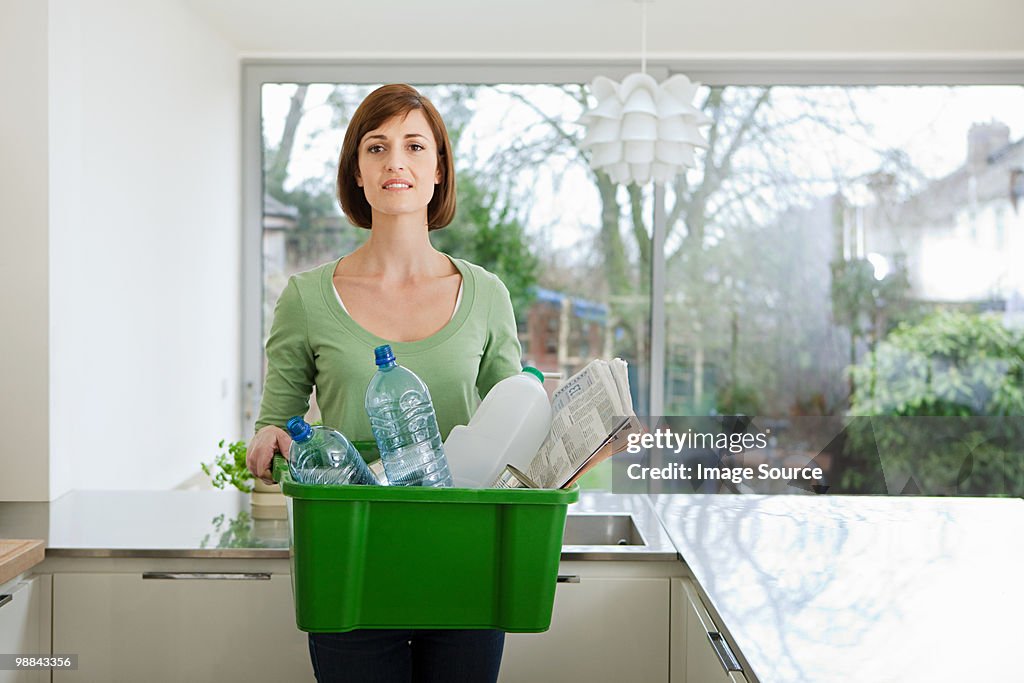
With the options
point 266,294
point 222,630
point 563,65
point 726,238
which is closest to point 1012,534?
point 222,630

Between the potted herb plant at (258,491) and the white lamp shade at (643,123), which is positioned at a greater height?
the white lamp shade at (643,123)

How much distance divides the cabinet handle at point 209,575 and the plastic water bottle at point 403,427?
2.10 ft

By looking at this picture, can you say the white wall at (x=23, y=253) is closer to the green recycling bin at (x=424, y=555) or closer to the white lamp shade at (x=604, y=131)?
the green recycling bin at (x=424, y=555)

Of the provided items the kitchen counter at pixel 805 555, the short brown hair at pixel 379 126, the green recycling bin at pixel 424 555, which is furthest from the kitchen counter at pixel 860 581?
the short brown hair at pixel 379 126

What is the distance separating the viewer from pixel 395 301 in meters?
1.36

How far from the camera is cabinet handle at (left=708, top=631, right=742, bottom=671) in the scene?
Answer: 4.05ft

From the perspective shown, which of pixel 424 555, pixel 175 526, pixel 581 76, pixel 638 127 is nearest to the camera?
pixel 424 555

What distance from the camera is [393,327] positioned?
4.38 ft

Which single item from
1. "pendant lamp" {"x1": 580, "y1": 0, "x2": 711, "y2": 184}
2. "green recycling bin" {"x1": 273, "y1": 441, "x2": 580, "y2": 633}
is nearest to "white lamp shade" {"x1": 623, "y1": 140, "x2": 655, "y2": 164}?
"pendant lamp" {"x1": 580, "y1": 0, "x2": 711, "y2": 184}

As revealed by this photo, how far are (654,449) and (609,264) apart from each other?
0.88 m

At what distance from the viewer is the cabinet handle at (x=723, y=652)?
124 cm

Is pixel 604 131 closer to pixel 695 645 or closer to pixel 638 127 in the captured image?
pixel 638 127

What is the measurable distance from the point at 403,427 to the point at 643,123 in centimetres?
166

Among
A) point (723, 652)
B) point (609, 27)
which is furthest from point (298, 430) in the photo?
point (609, 27)
